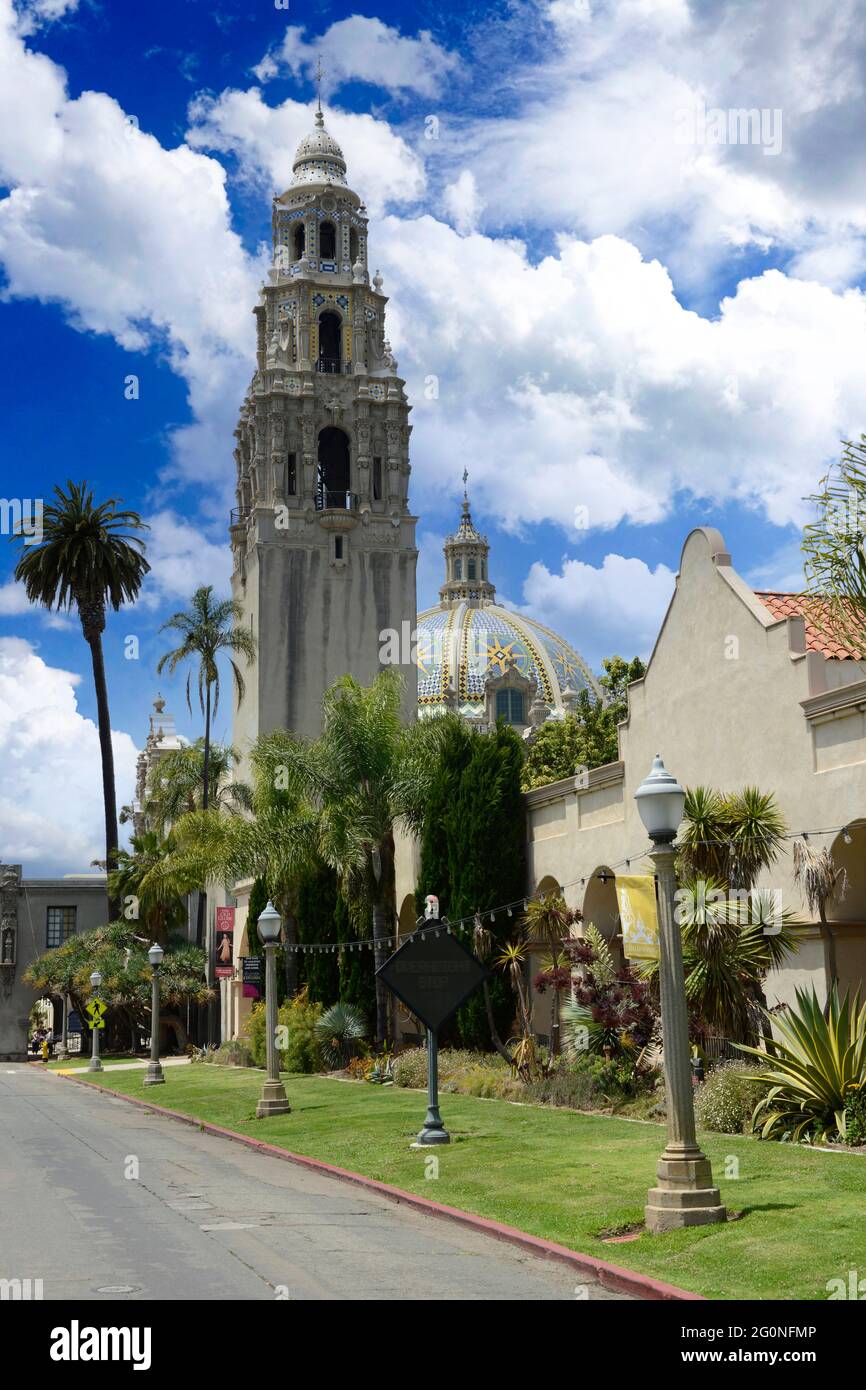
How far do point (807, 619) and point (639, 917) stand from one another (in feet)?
18.6

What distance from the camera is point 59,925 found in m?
74.9

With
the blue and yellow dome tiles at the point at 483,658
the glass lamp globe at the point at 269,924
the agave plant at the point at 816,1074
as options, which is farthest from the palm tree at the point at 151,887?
the blue and yellow dome tiles at the point at 483,658

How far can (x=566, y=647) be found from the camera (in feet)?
427

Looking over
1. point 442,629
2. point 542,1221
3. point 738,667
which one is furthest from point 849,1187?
point 442,629

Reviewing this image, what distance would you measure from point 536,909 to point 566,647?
103067 millimetres

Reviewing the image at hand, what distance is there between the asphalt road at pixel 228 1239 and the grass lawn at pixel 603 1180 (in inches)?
28.5

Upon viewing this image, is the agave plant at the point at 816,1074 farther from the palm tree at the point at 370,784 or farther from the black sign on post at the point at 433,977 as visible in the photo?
the palm tree at the point at 370,784

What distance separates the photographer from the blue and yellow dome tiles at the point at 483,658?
120000mm

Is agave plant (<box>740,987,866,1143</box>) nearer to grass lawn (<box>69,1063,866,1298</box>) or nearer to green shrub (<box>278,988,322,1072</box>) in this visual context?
grass lawn (<box>69,1063,866,1298</box>)

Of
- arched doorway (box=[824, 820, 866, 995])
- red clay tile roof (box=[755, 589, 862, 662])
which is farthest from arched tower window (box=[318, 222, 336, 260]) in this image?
arched doorway (box=[824, 820, 866, 995])

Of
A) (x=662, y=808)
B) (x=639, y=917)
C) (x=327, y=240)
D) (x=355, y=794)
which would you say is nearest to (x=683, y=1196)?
(x=662, y=808)

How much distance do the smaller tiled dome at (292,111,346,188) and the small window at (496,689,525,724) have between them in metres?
49.4

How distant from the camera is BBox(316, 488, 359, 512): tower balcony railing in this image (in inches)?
2805
